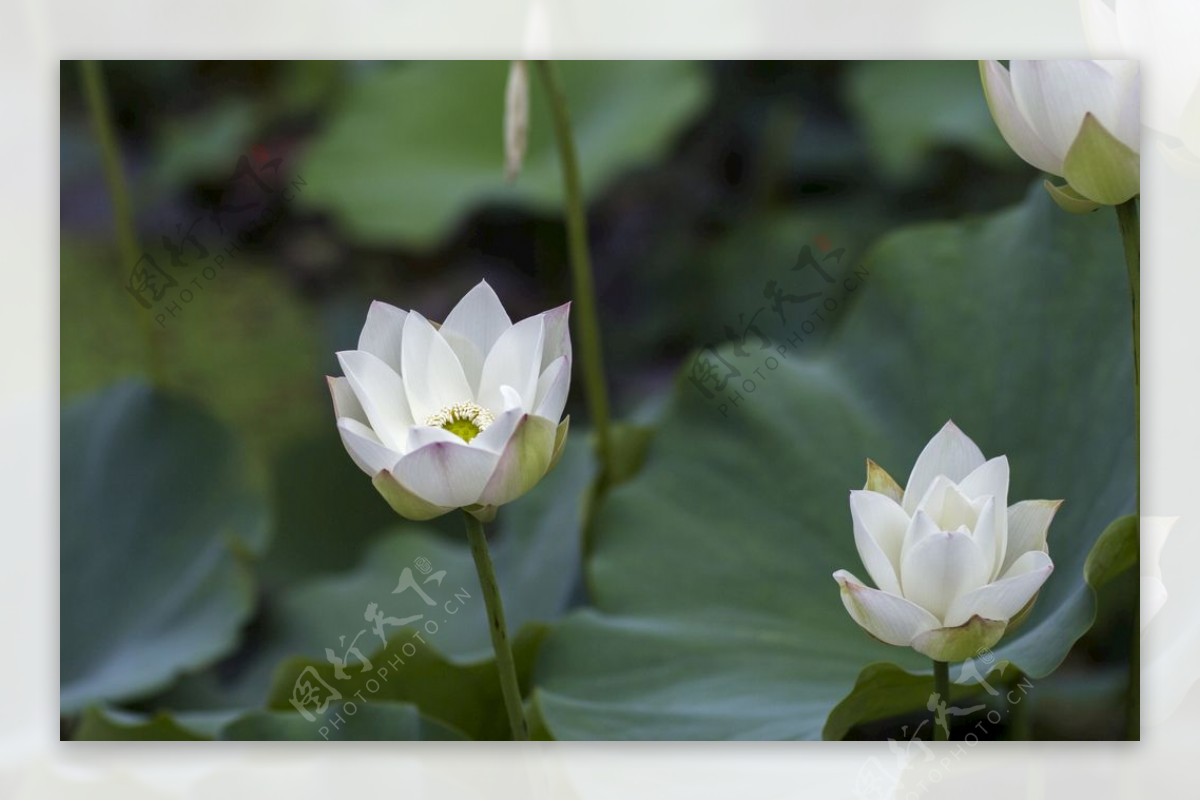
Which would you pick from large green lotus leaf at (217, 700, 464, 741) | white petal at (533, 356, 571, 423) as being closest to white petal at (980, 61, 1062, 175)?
white petal at (533, 356, 571, 423)

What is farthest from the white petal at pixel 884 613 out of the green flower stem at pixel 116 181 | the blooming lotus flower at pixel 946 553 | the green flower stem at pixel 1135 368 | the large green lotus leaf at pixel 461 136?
the green flower stem at pixel 116 181

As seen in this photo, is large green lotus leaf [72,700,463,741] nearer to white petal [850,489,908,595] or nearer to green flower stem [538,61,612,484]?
green flower stem [538,61,612,484]

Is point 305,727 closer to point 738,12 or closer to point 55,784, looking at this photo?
point 55,784

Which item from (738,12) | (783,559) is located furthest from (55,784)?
(738,12)

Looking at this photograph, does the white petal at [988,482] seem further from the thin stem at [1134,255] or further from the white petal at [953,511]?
the thin stem at [1134,255]

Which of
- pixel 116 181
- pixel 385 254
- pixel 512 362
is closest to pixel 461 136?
pixel 385 254

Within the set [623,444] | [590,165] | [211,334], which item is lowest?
[623,444]
